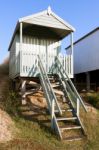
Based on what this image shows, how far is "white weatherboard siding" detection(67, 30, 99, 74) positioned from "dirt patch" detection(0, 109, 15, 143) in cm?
1055

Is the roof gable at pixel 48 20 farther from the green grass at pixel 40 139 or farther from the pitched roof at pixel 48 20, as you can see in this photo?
the green grass at pixel 40 139

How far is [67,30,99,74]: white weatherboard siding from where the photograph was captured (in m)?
21.0

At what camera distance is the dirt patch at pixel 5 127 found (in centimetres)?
1064

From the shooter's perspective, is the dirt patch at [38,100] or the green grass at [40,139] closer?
the green grass at [40,139]

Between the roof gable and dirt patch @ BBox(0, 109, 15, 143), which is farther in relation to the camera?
the roof gable

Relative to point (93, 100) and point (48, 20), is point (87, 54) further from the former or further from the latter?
point (48, 20)

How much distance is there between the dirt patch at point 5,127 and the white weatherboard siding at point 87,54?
10.6 metres

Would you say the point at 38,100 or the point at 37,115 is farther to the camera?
the point at 38,100

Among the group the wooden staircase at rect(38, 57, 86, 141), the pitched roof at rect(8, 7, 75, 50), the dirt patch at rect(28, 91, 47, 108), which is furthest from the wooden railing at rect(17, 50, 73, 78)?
the pitched roof at rect(8, 7, 75, 50)

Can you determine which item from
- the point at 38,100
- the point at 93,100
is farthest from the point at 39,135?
the point at 93,100

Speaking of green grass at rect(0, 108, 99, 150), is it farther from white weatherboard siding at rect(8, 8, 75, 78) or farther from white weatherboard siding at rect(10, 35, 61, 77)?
white weatherboard siding at rect(8, 8, 75, 78)

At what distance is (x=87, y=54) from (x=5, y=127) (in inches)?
525

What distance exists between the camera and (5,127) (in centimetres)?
1136

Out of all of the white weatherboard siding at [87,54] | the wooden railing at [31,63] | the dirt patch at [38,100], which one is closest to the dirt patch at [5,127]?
the dirt patch at [38,100]
